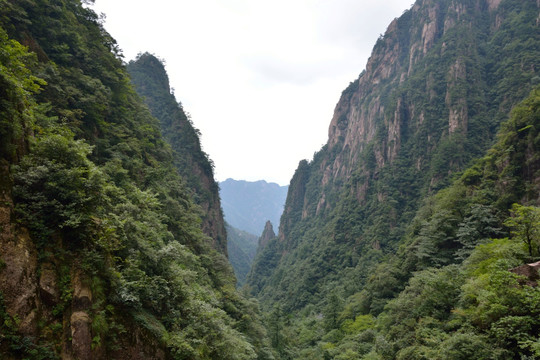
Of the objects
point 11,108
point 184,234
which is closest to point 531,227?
point 11,108

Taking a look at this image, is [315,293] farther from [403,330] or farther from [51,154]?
[51,154]

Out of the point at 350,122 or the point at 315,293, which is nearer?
the point at 315,293

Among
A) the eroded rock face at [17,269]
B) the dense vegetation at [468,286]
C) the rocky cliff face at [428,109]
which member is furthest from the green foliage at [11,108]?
the rocky cliff face at [428,109]

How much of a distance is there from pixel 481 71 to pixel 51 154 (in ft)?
285

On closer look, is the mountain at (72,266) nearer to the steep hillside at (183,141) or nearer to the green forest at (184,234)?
the green forest at (184,234)

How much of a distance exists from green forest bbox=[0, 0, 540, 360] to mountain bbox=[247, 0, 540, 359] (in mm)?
212

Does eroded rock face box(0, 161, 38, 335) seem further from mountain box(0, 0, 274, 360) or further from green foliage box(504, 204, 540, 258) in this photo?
green foliage box(504, 204, 540, 258)

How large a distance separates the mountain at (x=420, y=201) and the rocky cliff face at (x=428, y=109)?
1.26ft

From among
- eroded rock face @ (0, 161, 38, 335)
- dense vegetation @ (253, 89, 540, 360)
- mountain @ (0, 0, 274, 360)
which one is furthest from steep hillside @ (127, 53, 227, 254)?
eroded rock face @ (0, 161, 38, 335)

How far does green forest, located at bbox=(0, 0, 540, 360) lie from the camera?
22.3 feet

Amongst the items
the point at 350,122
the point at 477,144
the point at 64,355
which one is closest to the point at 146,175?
the point at 64,355

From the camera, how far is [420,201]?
54.5 metres

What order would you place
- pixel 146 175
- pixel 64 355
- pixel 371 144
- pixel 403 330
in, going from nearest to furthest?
1. pixel 64 355
2. pixel 403 330
3. pixel 146 175
4. pixel 371 144

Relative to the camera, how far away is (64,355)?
6.01m
